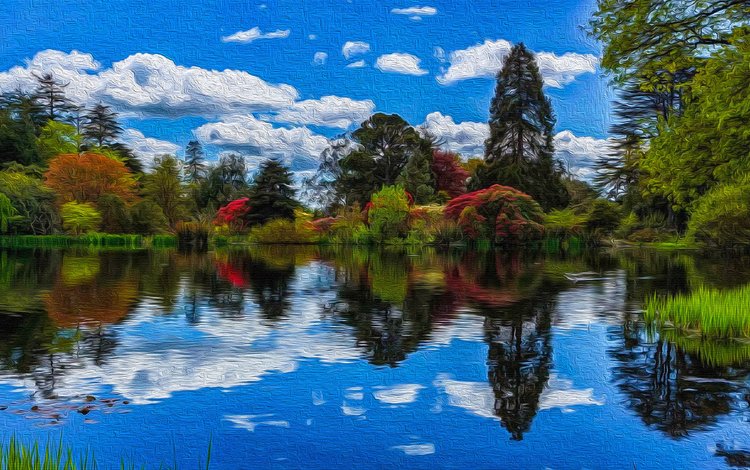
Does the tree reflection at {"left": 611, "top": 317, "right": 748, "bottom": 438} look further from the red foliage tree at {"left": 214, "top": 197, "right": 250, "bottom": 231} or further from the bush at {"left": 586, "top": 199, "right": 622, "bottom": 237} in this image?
the red foliage tree at {"left": 214, "top": 197, "right": 250, "bottom": 231}

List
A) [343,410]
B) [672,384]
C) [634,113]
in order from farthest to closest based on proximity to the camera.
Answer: [634,113] < [672,384] < [343,410]

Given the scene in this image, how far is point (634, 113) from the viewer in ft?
161

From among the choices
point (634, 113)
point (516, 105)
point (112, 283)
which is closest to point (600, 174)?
point (634, 113)

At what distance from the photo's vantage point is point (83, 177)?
149ft

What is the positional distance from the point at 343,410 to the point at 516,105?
46.9 metres

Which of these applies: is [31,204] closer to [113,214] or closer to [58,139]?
[113,214]

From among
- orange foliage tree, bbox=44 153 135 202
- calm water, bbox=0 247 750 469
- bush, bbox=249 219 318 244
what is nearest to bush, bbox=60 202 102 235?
orange foliage tree, bbox=44 153 135 202

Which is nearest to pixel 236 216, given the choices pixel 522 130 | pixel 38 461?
pixel 522 130

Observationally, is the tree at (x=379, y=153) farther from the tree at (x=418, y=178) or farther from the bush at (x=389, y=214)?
the bush at (x=389, y=214)

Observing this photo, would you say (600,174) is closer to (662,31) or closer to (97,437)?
(662,31)

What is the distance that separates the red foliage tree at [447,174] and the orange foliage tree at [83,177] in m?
25.1

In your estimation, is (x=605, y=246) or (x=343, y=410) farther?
(x=605, y=246)

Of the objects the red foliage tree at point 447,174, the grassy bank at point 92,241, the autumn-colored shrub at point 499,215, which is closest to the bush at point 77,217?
the grassy bank at point 92,241

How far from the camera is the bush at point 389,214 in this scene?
42.6m
